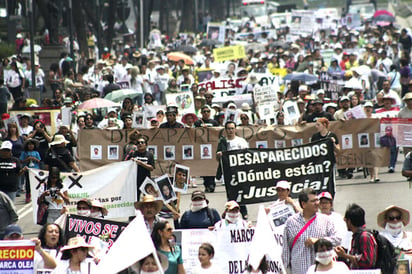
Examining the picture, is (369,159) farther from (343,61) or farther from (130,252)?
(343,61)

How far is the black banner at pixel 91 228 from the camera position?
12896 millimetres

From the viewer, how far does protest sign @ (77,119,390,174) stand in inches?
781

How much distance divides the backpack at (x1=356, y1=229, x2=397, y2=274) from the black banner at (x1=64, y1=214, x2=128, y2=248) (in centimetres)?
340

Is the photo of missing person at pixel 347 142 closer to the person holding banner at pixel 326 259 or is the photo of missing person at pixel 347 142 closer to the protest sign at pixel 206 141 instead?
the protest sign at pixel 206 141

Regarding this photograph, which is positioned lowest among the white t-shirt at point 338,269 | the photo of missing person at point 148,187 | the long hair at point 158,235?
the photo of missing person at point 148,187

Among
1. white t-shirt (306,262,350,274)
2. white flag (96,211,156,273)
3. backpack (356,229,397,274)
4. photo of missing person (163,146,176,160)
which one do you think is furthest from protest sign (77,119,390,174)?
white t-shirt (306,262,350,274)

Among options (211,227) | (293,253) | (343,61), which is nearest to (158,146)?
(211,227)

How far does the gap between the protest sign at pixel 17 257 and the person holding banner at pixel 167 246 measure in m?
1.14

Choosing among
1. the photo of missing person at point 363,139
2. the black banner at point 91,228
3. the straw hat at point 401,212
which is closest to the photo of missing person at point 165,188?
the black banner at point 91,228

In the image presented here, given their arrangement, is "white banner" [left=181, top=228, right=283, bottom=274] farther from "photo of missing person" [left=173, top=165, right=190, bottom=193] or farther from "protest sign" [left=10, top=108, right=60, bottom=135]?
"protest sign" [left=10, top=108, right=60, bottom=135]

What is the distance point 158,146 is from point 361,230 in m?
9.72

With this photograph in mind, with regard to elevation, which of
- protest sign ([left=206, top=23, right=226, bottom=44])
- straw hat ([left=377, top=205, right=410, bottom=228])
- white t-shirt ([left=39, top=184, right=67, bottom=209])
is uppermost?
protest sign ([left=206, top=23, right=226, bottom=44])

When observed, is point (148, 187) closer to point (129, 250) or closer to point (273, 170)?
point (273, 170)

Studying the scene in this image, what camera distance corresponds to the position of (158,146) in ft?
65.2
